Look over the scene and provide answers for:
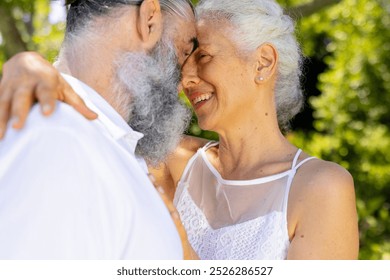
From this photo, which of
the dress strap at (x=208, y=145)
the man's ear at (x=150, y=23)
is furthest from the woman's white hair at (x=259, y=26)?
the man's ear at (x=150, y=23)

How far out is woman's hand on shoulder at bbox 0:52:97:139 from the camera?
1741 mm

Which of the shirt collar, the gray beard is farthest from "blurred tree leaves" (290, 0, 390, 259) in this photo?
the shirt collar

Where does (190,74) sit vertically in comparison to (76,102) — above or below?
below

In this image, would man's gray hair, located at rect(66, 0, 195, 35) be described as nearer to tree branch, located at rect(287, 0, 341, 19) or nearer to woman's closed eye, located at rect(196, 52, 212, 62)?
woman's closed eye, located at rect(196, 52, 212, 62)

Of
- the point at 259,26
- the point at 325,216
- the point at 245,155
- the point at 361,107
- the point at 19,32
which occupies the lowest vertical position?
the point at 361,107

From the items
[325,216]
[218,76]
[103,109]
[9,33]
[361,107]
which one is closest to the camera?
[103,109]

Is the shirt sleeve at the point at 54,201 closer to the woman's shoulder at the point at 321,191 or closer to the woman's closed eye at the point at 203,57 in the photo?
the woman's shoulder at the point at 321,191

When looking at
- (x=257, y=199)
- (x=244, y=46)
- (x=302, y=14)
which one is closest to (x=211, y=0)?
(x=244, y=46)

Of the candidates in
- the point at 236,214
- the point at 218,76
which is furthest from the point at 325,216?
the point at 218,76

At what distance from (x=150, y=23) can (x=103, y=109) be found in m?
0.43

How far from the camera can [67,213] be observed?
166cm

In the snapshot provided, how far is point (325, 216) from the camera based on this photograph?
272 centimetres

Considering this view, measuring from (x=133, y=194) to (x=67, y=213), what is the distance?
206 mm

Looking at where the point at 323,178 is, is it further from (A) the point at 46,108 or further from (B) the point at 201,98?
(A) the point at 46,108
